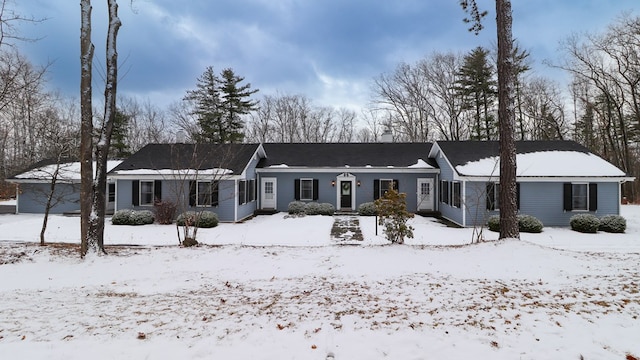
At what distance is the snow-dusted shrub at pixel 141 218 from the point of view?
1541cm

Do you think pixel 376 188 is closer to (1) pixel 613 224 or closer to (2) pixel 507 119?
(1) pixel 613 224

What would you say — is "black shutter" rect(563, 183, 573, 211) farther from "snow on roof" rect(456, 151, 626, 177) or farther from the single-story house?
"snow on roof" rect(456, 151, 626, 177)

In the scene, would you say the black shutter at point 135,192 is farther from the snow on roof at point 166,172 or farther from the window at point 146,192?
the snow on roof at point 166,172

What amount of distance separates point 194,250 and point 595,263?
905 cm

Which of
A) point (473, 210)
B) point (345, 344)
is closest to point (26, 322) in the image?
point (345, 344)

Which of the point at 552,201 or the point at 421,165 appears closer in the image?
the point at 552,201

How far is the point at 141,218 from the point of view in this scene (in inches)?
611

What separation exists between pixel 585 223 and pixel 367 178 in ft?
33.7

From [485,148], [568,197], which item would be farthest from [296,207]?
[568,197]

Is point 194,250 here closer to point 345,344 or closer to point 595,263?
point 345,344

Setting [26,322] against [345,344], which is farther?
[26,322]

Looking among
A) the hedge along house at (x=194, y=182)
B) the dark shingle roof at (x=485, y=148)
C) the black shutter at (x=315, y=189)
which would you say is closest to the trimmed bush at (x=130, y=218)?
the hedge along house at (x=194, y=182)

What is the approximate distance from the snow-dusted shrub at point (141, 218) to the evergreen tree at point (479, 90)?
25.0 metres

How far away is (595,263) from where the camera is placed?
7.24 m
